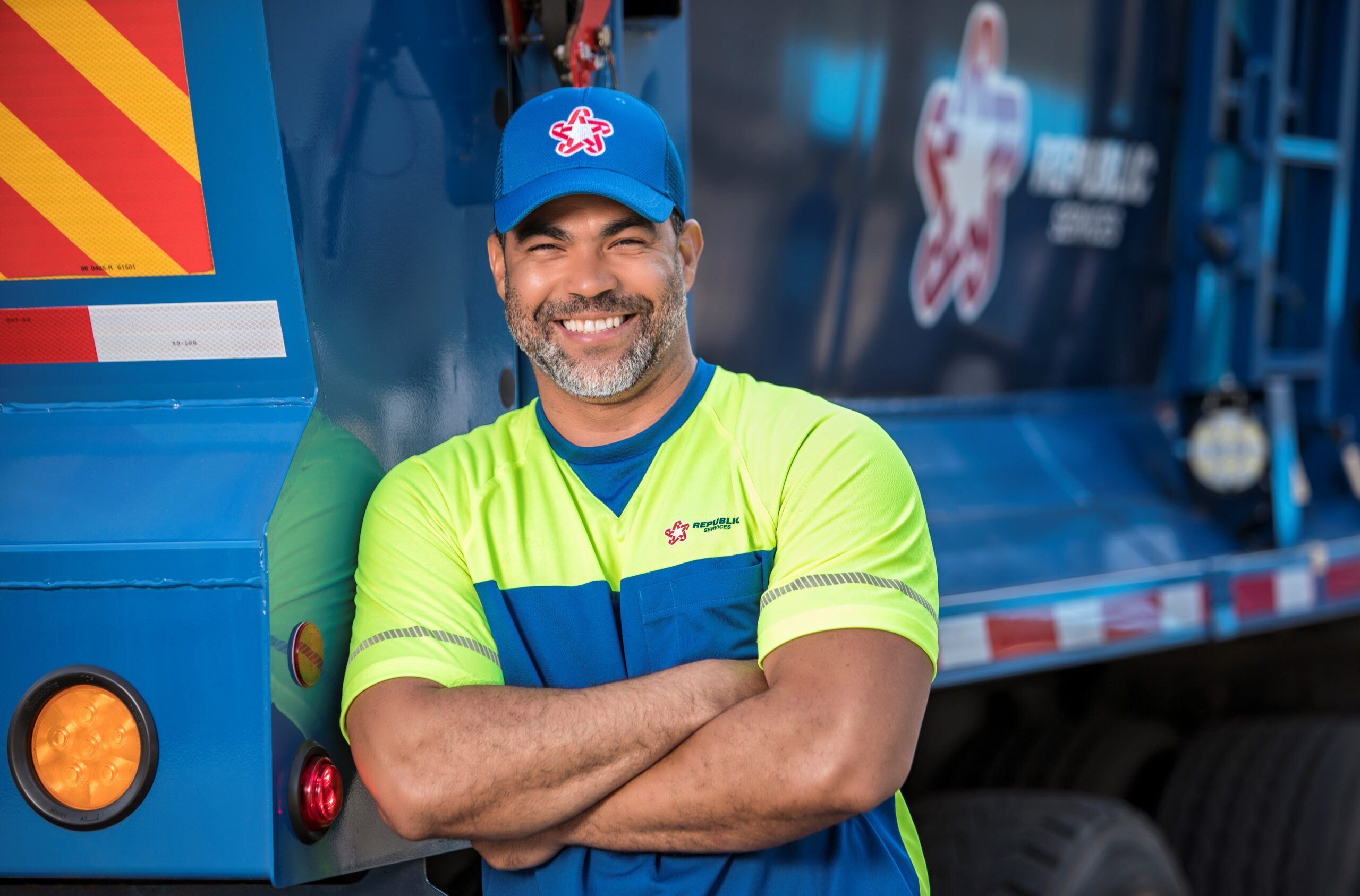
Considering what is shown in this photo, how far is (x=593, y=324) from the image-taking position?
1622mm

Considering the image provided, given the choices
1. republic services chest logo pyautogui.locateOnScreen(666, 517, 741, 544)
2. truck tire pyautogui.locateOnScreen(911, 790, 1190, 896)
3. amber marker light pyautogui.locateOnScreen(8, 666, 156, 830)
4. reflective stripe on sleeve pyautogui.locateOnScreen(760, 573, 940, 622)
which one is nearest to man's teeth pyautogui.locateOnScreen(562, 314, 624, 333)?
republic services chest logo pyautogui.locateOnScreen(666, 517, 741, 544)

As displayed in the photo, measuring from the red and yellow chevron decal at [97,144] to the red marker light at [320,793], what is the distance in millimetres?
569

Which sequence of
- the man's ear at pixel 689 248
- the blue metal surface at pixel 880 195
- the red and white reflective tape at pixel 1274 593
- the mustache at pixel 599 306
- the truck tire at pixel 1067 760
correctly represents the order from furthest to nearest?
the truck tire at pixel 1067 760 → the red and white reflective tape at pixel 1274 593 → the blue metal surface at pixel 880 195 → the man's ear at pixel 689 248 → the mustache at pixel 599 306

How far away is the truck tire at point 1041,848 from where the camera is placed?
226 cm

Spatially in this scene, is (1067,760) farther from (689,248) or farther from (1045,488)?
(689,248)

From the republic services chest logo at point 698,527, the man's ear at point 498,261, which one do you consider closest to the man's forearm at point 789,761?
the republic services chest logo at point 698,527

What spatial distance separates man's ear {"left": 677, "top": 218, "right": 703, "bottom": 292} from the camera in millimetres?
1727

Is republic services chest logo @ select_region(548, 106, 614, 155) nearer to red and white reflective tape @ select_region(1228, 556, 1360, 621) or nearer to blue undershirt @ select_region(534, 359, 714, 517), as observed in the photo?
blue undershirt @ select_region(534, 359, 714, 517)

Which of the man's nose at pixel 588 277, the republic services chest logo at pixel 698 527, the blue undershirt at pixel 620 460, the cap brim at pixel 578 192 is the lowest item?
the republic services chest logo at pixel 698 527

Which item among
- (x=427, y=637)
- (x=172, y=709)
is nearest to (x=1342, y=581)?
(x=427, y=637)

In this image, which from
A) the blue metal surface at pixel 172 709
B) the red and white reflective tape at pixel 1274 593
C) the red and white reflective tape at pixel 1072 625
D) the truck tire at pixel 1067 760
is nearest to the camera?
the blue metal surface at pixel 172 709

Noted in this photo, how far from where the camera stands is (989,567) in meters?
2.38

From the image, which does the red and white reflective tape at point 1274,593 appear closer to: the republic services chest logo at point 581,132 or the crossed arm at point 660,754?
the crossed arm at point 660,754

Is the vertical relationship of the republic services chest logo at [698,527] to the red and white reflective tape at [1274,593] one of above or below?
above
